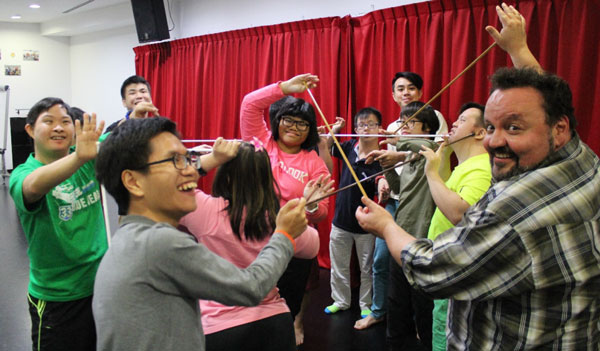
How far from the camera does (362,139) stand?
3459 millimetres

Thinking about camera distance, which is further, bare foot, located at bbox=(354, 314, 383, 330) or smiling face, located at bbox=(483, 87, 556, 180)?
bare foot, located at bbox=(354, 314, 383, 330)

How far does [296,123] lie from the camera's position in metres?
2.67

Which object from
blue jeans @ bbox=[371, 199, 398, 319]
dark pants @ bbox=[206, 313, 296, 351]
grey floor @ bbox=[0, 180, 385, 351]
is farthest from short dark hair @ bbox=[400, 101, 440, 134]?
dark pants @ bbox=[206, 313, 296, 351]

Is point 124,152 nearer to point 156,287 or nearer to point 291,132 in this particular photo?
point 156,287

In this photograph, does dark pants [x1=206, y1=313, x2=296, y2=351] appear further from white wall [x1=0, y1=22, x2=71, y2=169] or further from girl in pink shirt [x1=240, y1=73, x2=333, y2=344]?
white wall [x1=0, y1=22, x2=71, y2=169]

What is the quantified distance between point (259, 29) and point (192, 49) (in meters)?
1.21

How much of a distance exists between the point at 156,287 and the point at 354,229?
2.56 metres

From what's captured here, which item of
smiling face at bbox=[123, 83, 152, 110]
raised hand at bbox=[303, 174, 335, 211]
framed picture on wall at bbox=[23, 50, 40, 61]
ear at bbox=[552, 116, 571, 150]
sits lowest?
raised hand at bbox=[303, 174, 335, 211]

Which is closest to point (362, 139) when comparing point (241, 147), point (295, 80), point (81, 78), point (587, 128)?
point (295, 80)

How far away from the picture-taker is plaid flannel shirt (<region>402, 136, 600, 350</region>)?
1144mm

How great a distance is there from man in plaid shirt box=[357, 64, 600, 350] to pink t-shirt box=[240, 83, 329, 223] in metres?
1.29

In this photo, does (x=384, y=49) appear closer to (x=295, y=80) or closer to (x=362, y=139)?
(x=362, y=139)

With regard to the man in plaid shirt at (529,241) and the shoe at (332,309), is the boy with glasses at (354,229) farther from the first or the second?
the man in plaid shirt at (529,241)

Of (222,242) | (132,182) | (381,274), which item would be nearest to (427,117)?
(381,274)
